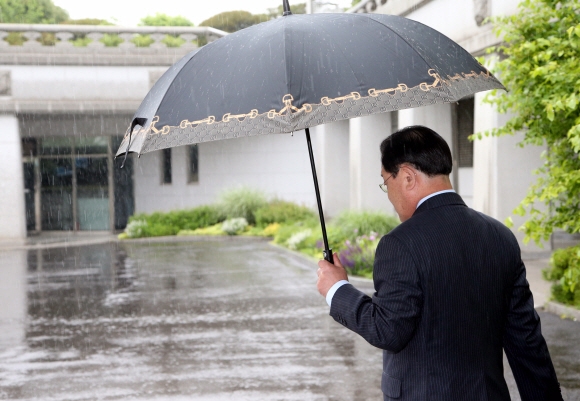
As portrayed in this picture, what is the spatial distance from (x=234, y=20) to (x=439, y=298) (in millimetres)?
44126

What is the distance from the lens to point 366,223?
17328 mm

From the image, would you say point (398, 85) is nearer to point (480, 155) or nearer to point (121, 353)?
point (121, 353)

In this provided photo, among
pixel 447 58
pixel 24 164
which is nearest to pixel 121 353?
pixel 447 58

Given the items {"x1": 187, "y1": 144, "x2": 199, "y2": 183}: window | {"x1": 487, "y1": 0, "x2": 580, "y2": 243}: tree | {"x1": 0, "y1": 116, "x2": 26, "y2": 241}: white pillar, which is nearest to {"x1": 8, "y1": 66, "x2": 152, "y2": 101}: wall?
{"x1": 0, "y1": 116, "x2": 26, "y2": 241}: white pillar

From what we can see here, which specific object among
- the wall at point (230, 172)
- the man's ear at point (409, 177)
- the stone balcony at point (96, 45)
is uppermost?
the stone balcony at point (96, 45)

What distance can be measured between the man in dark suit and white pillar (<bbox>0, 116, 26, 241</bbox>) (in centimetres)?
2337

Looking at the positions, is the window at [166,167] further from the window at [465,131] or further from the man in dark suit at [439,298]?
the man in dark suit at [439,298]

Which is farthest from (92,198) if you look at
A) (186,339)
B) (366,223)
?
(186,339)

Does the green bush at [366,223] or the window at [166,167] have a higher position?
the window at [166,167]

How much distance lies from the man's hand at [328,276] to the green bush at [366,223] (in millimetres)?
13583

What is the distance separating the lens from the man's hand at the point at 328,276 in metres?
3.11

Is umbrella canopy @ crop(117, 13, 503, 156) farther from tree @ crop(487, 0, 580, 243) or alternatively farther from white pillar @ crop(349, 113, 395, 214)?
white pillar @ crop(349, 113, 395, 214)

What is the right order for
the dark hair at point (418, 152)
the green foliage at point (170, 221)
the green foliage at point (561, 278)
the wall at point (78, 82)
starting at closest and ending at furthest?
the dark hair at point (418, 152) → the green foliage at point (561, 278) → the wall at point (78, 82) → the green foliage at point (170, 221)

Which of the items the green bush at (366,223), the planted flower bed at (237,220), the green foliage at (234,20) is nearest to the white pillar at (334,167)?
the planted flower bed at (237,220)
